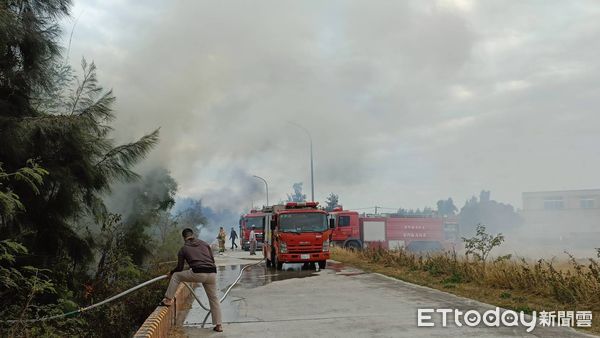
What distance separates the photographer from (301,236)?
18.0 m

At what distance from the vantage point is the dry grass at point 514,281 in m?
9.07

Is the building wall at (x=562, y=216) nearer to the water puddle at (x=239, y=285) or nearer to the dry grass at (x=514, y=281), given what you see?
the water puddle at (x=239, y=285)

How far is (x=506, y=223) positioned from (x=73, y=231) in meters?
80.0

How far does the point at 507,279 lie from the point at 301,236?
7925mm

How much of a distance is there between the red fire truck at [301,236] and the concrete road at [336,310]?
2.78m

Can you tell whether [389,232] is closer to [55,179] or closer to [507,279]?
[507,279]

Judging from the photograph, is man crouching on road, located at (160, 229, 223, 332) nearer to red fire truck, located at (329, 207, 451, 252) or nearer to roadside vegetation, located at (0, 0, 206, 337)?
roadside vegetation, located at (0, 0, 206, 337)

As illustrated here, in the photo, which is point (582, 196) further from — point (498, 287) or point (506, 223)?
point (498, 287)

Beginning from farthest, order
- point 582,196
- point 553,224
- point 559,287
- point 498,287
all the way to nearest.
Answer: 1. point 582,196
2. point 553,224
3. point 498,287
4. point 559,287

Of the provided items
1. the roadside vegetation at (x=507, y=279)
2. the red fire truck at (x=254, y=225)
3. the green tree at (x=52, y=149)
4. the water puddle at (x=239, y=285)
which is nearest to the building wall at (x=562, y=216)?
the red fire truck at (x=254, y=225)

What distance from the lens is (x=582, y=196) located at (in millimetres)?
78062

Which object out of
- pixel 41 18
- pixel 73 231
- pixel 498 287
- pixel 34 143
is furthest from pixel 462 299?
pixel 41 18

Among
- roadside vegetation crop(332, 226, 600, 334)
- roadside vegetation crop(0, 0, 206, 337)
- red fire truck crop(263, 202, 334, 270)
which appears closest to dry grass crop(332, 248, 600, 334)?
roadside vegetation crop(332, 226, 600, 334)

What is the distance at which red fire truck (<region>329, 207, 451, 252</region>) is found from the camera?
37.0 m
